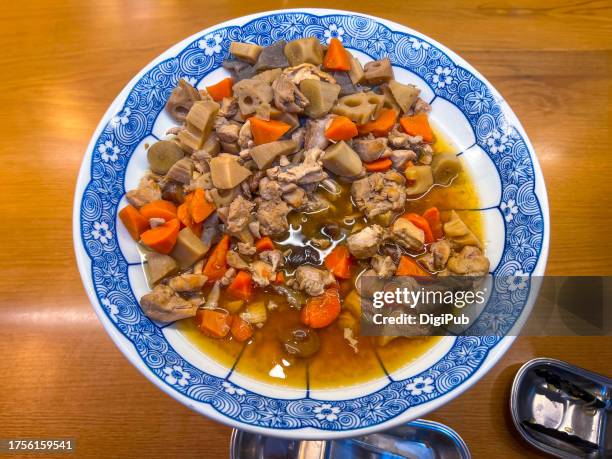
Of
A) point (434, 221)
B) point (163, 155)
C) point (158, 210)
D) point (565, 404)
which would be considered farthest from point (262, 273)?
point (565, 404)

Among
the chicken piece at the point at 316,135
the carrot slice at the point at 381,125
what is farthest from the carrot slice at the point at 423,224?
the chicken piece at the point at 316,135

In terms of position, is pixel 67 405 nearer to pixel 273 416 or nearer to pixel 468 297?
pixel 273 416

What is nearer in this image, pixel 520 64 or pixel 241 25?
pixel 241 25

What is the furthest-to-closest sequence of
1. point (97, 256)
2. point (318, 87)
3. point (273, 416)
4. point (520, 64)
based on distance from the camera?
point (520, 64), point (318, 87), point (97, 256), point (273, 416)

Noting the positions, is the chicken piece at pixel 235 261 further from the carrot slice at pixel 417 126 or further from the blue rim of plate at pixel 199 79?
the carrot slice at pixel 417 126

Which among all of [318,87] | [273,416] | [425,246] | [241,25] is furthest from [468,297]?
[241,25]

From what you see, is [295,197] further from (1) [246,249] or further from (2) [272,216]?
(1) [246,249]
